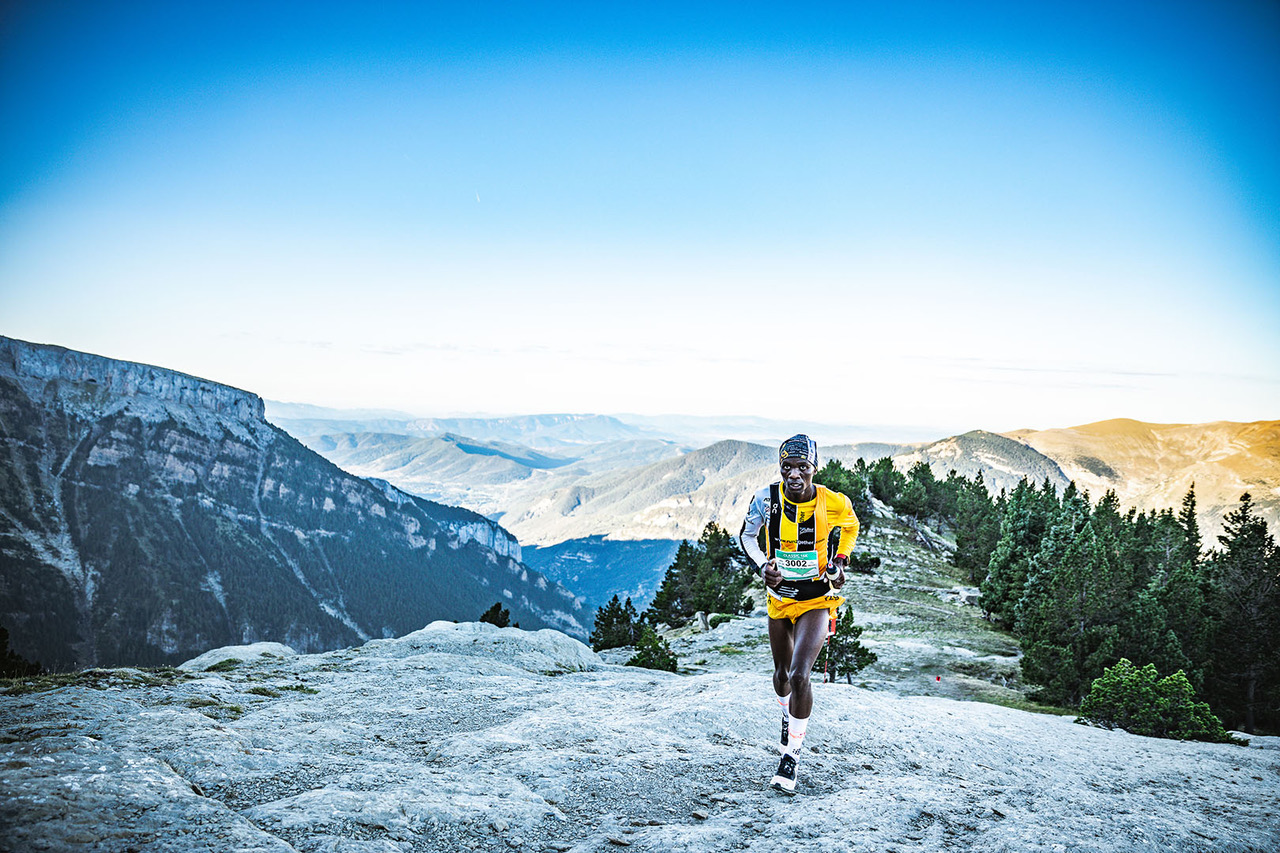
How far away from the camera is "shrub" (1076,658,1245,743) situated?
56.8ft

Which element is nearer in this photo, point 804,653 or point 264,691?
point 804,653

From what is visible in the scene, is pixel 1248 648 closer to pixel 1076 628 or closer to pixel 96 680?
pixel 1076 628

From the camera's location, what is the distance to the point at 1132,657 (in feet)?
101

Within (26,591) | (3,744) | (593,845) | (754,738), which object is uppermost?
(3,744)

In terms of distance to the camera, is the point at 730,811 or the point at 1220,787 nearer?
the point at 730,811

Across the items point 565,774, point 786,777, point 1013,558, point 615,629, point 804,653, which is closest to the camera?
point 804,653

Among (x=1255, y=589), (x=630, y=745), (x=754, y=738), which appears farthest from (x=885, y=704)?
(x=1255, y=589)

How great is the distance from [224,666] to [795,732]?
18.4 metres

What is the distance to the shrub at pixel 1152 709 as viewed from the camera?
17.3 meters

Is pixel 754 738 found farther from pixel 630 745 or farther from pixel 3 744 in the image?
pixel 3 744

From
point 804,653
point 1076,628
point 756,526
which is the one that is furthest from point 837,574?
point 1076,628

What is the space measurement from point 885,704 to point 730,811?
8.87 meters

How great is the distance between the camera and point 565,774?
970 cm

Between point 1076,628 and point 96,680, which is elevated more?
point 96,680
